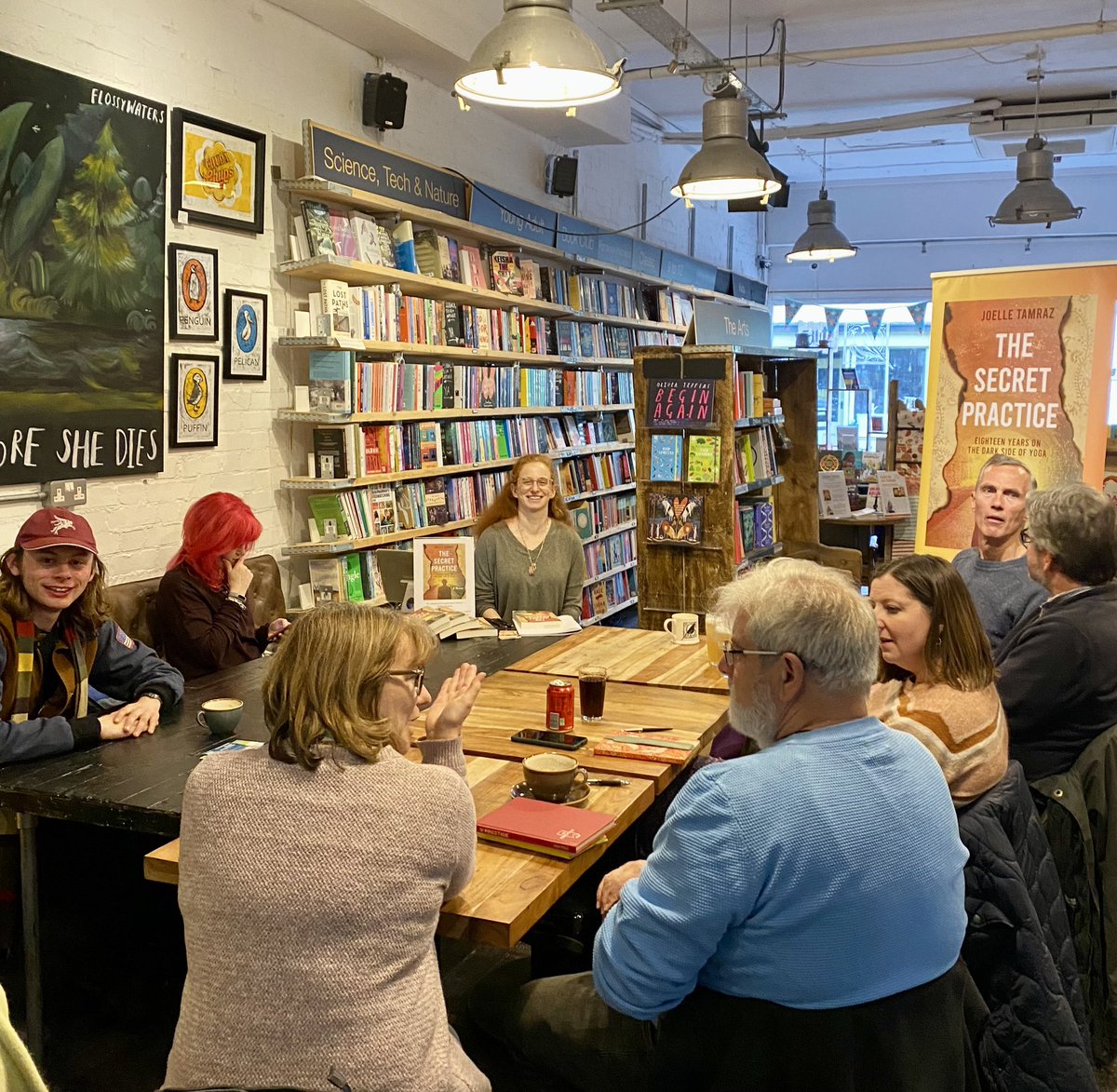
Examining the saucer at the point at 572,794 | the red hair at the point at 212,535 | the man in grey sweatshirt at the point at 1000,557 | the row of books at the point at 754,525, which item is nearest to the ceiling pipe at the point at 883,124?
the row of books at the point at 754,525

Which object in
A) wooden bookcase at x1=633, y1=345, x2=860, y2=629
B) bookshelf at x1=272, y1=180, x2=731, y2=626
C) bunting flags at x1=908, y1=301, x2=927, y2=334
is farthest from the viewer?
bunting flags at x1=908, y1=301, x2=927, y2=334

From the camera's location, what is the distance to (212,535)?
158 inches

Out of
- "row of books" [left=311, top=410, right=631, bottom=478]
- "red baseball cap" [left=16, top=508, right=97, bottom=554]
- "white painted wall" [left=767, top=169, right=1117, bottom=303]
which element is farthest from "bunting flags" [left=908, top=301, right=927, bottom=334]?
"red baseball cap" [left=16, top=508, right=97, bottom=554]

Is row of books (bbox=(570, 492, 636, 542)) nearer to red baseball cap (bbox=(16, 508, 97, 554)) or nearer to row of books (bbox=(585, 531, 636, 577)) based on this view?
row of books (bbox=(585, 531, 636, 577))

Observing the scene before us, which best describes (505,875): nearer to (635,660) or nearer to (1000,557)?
(635,660)

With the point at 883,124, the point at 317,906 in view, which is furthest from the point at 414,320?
the point at 883,124

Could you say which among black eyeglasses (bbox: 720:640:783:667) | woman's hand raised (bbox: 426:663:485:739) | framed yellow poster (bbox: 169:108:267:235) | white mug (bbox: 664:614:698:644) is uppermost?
framed yellow poster (bbox: 169:108:267:235)

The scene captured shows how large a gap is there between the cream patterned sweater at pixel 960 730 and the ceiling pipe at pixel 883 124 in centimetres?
728

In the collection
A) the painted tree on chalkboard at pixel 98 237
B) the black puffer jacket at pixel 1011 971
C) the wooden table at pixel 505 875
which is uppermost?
the painted tree on chalkboard at pixel 98 237

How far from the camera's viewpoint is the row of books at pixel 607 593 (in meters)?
8.10

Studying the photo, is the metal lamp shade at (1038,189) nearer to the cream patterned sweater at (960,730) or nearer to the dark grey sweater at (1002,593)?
the dark grey sweater at (1002,593)

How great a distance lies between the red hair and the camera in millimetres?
4016

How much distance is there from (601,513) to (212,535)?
15.2 feet

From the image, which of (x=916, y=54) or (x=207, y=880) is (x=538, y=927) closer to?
(x=207, y=880)
